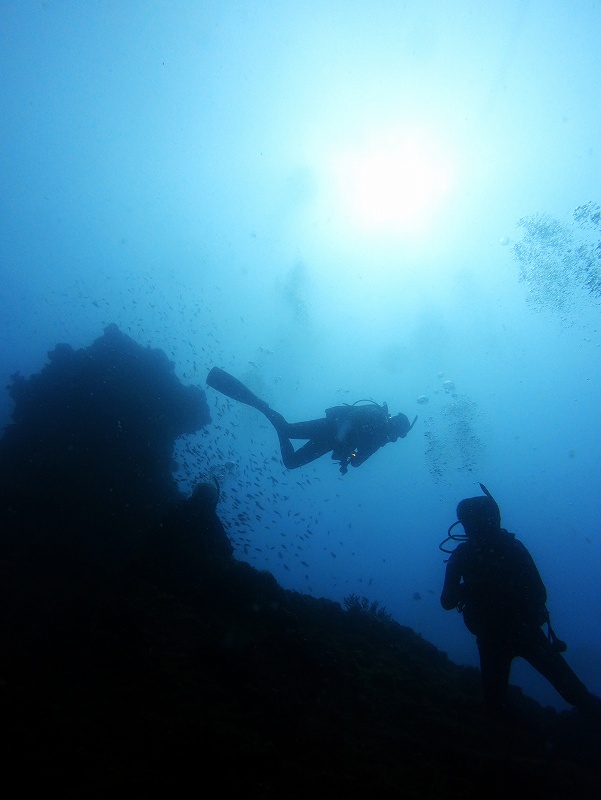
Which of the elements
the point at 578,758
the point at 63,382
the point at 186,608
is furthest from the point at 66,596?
the point at 63,382

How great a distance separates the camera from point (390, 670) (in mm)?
6617

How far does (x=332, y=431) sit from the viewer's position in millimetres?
9773

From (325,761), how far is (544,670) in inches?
153

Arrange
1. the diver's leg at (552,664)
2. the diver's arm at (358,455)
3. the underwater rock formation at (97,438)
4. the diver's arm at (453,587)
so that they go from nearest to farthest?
the diver's leg at (552,664) → the diver's arm at (453,587) → the diver's arm at (358,455) → the underwater rock formation at (97,438)

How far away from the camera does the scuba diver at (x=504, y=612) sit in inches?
213

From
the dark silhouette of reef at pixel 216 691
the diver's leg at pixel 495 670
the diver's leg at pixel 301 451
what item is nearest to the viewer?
the dark silhouette of reef at pixel 216 691

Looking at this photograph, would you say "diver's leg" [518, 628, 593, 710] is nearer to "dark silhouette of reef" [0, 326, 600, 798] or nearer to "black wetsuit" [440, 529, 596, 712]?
"black wetsuit" [440, 529, 596, 712]

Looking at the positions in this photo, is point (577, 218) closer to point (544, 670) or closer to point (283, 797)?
point (544, 670)

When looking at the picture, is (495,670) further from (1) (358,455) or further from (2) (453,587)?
(1) (358,455)

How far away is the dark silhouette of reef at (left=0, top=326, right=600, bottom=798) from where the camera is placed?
284 centimetres

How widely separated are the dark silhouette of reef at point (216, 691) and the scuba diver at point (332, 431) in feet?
7.64

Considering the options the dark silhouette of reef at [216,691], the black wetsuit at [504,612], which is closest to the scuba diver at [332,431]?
the dark silhouette of reef at [216,691]

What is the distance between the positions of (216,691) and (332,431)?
6399 millimetres

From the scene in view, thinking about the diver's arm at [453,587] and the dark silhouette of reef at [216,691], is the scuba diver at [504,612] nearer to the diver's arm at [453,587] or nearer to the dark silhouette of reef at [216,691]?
the diver's arm at [453,587]
